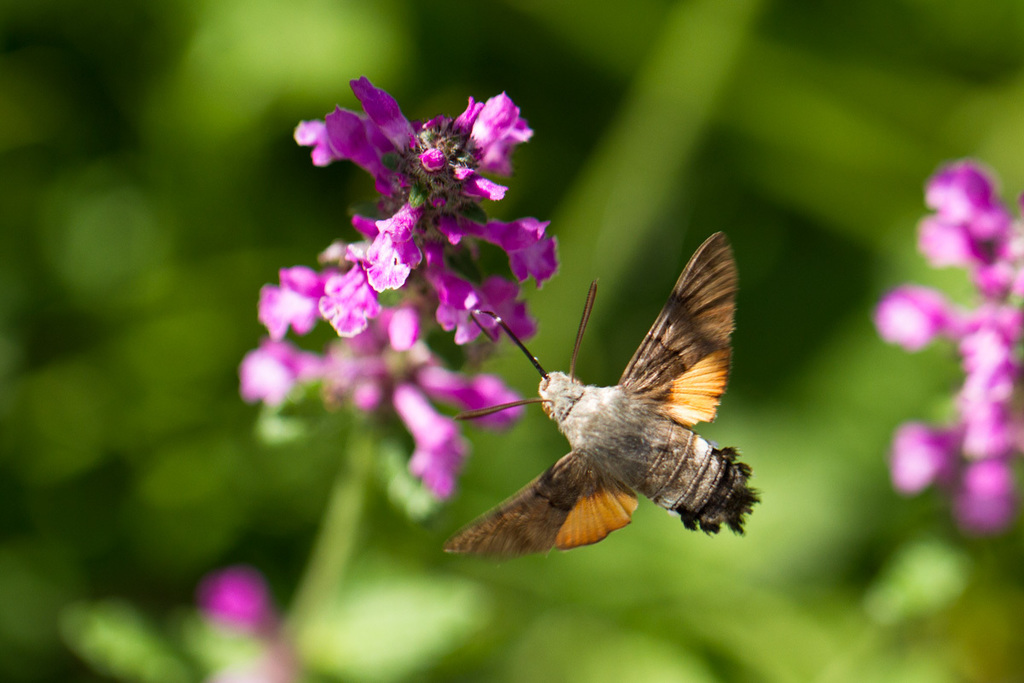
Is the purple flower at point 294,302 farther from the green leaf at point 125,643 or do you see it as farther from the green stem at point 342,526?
the green leaf at point 125,643

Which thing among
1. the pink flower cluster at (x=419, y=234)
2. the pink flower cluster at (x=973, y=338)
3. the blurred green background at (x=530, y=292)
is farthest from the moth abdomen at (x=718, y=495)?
the blurred green background at (x=530, y=292)

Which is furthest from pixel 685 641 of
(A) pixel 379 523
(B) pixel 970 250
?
(B) pixel 970 250

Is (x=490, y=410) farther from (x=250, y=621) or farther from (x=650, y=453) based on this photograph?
(x=250, y=621)

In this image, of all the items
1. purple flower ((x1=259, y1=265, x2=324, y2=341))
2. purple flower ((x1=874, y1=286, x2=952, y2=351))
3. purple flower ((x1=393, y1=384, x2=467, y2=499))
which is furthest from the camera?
purple flower ((x1=874, y1=286, x2=952, y2=351))

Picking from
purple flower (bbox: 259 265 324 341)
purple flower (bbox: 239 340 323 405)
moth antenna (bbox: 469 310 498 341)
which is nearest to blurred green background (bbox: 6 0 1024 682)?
purple flower (bbox: 239 340 323 405)

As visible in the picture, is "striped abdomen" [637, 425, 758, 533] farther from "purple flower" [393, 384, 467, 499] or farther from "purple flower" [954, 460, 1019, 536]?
"purple flower" [954, 460, 1019, 536]

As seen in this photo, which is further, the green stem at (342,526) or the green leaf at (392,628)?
the green leaf at (392,628)

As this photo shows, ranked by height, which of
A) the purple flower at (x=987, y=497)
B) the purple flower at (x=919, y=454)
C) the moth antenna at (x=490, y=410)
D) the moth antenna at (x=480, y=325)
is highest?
the moth antenna at (x=480, y=325)
